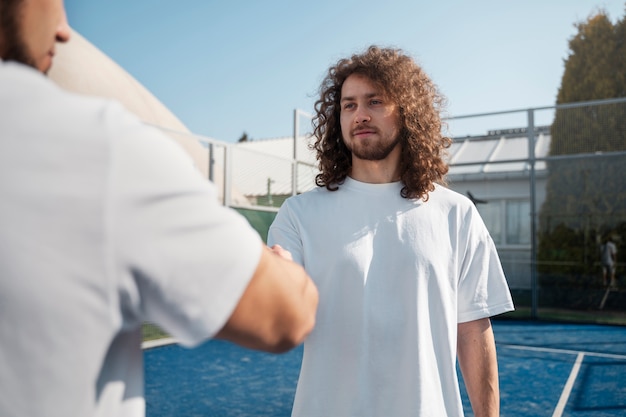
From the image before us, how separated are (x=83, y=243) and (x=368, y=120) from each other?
65.1 inches

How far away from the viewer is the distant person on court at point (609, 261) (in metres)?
10.3

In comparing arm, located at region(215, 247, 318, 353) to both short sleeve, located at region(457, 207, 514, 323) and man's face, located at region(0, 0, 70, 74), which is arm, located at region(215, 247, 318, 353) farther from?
short sleeve, located at region(457, 207, 514, 323)

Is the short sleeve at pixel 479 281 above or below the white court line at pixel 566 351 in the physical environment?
above

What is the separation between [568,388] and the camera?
5.76 meters

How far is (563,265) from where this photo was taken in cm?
1077

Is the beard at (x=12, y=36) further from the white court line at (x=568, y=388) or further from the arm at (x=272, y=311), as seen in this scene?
the white court line at (x=568, y=388)

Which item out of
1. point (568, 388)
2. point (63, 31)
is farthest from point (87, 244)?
point (568, 388)

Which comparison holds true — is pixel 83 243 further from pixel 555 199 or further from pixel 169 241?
pixel 555 199

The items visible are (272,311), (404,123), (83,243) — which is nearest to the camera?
(83,243)

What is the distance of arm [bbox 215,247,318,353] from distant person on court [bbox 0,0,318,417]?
0.02 metres

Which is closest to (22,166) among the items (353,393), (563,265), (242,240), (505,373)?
(242,240)

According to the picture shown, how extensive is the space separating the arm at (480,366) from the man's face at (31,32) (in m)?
1.62

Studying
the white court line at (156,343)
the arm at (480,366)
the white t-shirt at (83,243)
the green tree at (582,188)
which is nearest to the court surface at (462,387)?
the white court line at (156,343)

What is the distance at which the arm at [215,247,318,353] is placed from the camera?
695 mm
